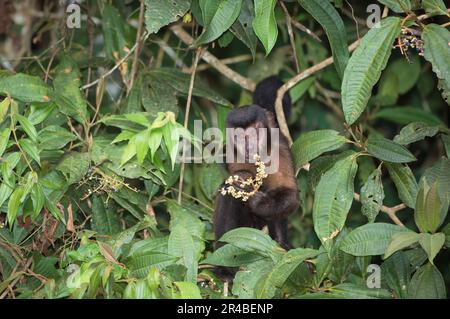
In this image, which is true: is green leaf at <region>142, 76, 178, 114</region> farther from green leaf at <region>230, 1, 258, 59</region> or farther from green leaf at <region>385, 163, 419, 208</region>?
green leaf at <region>385, 163, 419, 208</region>

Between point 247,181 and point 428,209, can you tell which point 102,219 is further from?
point 428,209

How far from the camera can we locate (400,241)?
329cm

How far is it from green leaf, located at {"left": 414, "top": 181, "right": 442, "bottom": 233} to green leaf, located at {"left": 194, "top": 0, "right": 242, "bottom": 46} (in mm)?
1281

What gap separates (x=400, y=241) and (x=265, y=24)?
3.88 ft

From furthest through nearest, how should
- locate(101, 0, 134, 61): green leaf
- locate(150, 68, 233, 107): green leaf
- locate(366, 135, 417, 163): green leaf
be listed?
locate(101, 0, 134, 61): green leaf
locate(150, 68, 233, 107): green leaf
locate(366, 135, 417, 163): green leaf

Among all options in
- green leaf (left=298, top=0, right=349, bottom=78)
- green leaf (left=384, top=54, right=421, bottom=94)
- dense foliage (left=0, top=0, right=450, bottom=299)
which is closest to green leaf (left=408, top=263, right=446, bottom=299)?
dense foliage (left=0, top=0, right=450, bottom=299)

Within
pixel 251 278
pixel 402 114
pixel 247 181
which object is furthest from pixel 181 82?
pixel 402 114

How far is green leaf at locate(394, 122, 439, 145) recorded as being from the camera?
408cm

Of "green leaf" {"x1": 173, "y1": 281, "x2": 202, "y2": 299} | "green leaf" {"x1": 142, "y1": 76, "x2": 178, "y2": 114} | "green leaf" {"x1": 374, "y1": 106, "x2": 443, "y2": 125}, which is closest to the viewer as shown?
"green leaf" {"x1": 173, "y1": 281, "x2": 202, "y2": 299}

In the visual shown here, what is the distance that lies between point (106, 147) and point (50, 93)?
40cm

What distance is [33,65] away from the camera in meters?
5.41
